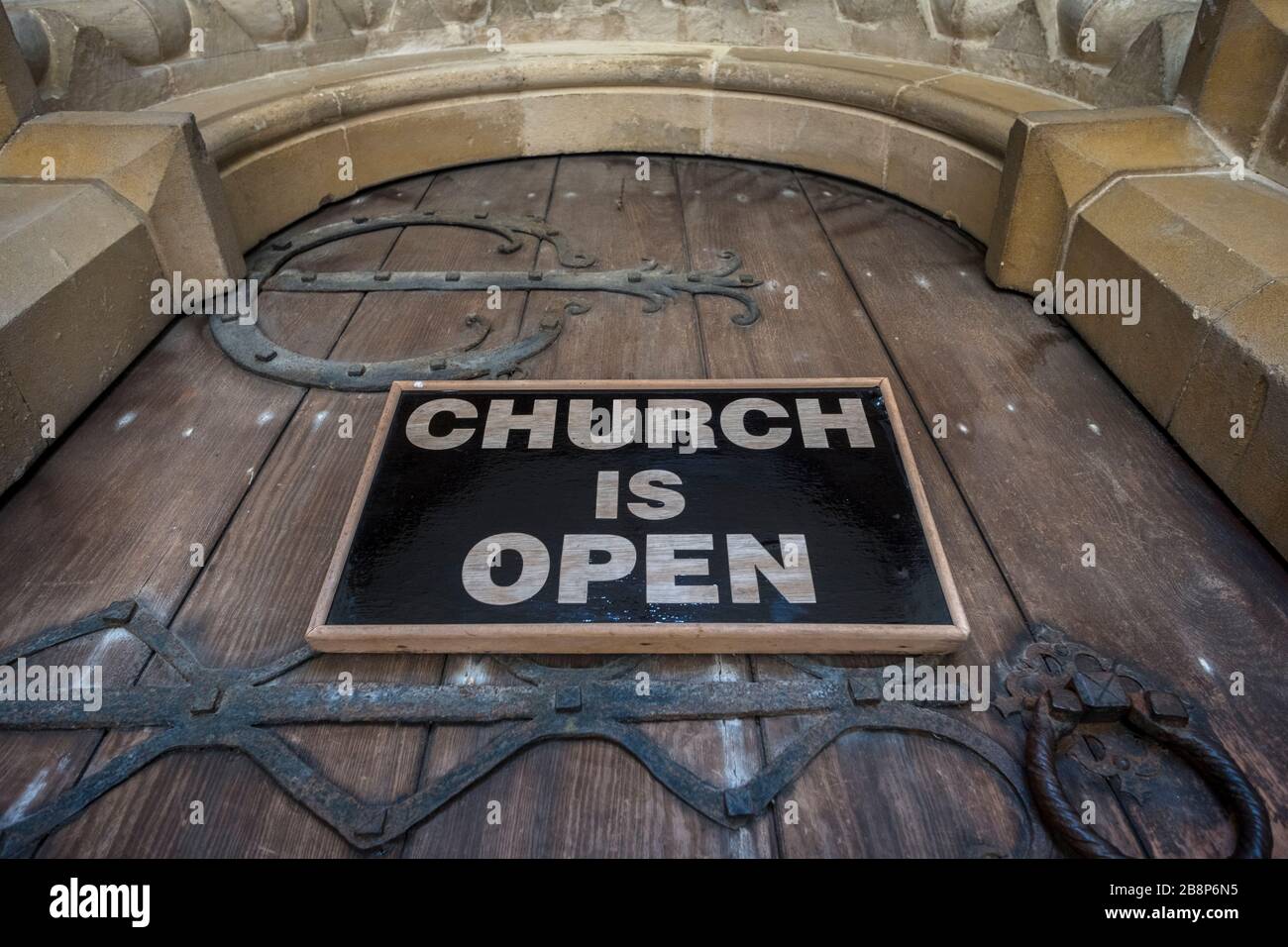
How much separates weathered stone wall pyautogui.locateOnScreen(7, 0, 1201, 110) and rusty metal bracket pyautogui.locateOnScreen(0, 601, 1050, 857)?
132 cm

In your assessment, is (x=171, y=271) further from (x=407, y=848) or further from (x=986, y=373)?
(x=986, y=373)

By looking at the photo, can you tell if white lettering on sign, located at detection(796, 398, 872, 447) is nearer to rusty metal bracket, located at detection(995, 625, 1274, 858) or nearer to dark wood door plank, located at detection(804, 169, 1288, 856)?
dark wood door plank, located at detection(804, 169, 1288, 856)

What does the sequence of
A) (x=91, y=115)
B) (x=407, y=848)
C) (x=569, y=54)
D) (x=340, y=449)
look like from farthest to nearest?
(x=569, y=54) < (x=91, y=115) < (x=340, y=449) < (x=407, y=848)

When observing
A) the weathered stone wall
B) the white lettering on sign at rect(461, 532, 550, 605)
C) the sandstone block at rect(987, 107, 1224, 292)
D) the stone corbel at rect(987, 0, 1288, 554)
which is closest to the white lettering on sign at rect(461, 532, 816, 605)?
the white lettering on sign at rect(461, 532, 550, 605)

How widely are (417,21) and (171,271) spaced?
114 centimetres

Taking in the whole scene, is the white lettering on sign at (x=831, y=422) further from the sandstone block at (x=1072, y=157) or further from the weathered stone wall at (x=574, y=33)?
the weathered stone wall at (x=574, y=33)

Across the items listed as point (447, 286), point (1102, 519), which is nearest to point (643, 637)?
point (1102, 519)

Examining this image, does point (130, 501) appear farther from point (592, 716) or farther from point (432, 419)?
point (592, 716)

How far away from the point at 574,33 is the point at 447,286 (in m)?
1.11

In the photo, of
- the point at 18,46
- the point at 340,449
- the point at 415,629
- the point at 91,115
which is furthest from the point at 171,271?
the point at 415,629

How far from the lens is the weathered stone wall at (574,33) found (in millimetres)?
1549

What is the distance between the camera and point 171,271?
1458 mm

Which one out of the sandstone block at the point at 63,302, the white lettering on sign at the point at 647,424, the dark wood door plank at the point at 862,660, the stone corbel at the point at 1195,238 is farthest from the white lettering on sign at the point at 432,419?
the stone corbel at the point at 1195,238

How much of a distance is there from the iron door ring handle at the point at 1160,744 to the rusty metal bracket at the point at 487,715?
22mm
